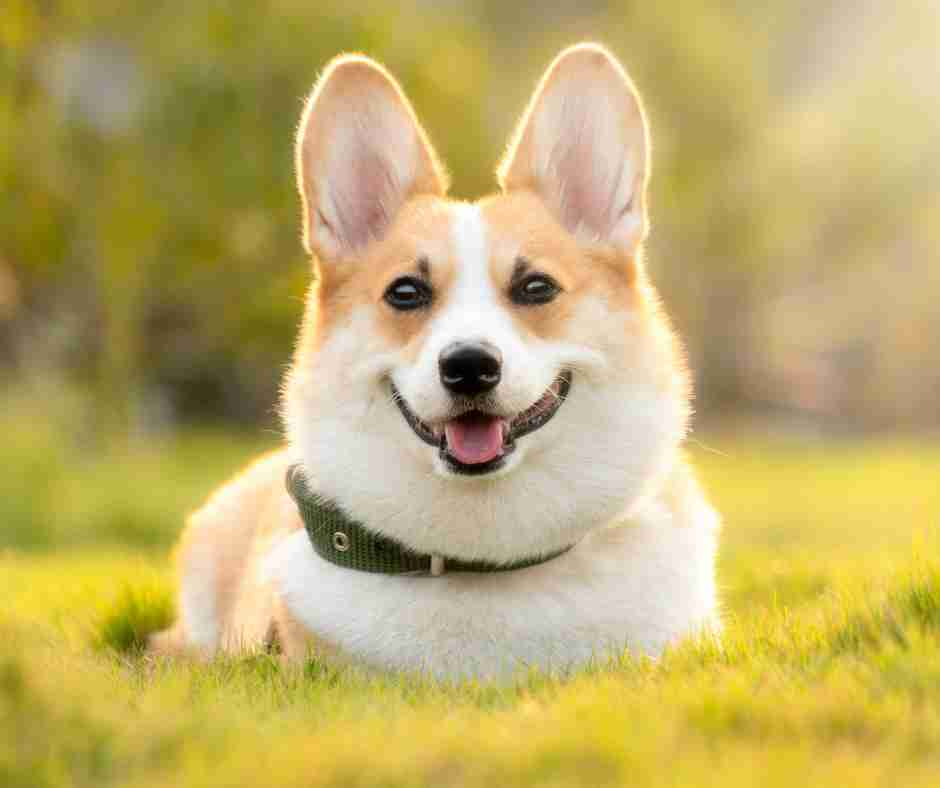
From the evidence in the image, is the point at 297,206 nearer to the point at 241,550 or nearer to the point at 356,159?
the point at 241,550

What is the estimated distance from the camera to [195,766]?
2393 mm

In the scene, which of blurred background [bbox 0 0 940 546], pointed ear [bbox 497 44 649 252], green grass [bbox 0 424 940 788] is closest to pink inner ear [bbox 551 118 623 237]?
pointed ear [bbox 497 44 649 252]

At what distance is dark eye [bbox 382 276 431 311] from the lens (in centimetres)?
373

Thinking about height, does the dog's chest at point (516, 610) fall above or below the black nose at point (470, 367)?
below

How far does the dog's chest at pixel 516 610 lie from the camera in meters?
3.52

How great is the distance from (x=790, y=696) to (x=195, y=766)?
1.26 metres

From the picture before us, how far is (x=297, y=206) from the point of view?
12203mm

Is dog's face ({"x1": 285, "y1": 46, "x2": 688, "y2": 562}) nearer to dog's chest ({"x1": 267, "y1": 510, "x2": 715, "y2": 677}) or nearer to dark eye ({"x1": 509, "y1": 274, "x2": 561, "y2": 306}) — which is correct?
dark eye ({"x1": 509, "y1": 274, "x2": 561, "y2": 306})

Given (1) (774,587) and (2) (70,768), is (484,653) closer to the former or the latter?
(2) (70,768)

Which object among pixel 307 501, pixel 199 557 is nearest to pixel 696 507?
pixel 307 501

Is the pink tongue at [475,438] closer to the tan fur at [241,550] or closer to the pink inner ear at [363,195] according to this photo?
the tan fur at [241,550]

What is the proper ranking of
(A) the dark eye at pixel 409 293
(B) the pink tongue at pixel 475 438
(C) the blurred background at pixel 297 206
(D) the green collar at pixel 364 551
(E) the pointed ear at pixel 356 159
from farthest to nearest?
(C) the blurred background at pixel 297 206 < (E) the pointed ear at pixel 356 159 < (A) the dark eye at pixel 409 293 < (D) the green collar at pixel 364 551 < (B) the pink tongue at pixel 475 438

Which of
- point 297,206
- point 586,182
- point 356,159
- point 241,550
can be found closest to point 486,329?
point 586,182

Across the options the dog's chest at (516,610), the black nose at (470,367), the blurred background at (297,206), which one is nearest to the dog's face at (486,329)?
the black nose at (470,367)
